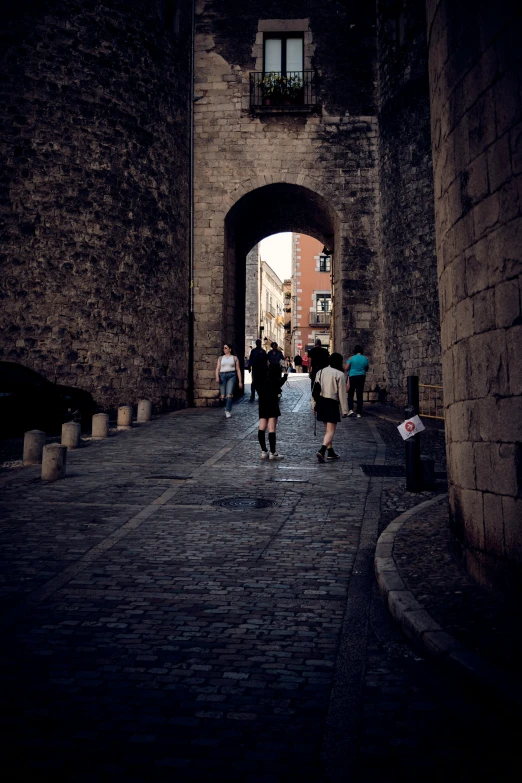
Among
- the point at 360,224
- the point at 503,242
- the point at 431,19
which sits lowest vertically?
the point at 503,242

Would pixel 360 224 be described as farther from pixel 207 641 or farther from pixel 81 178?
pixel 207 641

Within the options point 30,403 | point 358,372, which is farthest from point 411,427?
point 358,372

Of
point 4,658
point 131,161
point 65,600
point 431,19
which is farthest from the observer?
point 131,161

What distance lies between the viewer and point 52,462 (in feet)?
29.0

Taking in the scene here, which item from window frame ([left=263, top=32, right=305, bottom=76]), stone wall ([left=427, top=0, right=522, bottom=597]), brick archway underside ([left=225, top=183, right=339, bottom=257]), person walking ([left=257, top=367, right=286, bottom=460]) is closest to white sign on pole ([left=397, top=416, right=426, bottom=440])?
stone wall ([left=427, top=0, right=522, bottom=597])

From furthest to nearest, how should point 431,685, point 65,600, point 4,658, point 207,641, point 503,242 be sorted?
point 65,600 → point 503,242 → point 207,641 → point 4,658 → point 431,685

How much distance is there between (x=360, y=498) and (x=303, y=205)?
1674 centimetres

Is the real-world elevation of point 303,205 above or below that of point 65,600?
above

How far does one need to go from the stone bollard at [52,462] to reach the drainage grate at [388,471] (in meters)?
4.07

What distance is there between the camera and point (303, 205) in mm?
22641

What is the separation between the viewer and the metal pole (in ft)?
24.8

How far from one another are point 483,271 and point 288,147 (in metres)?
18.0

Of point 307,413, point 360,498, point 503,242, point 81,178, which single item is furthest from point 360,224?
point 503,242

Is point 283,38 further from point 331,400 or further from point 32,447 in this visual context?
point 32,447
